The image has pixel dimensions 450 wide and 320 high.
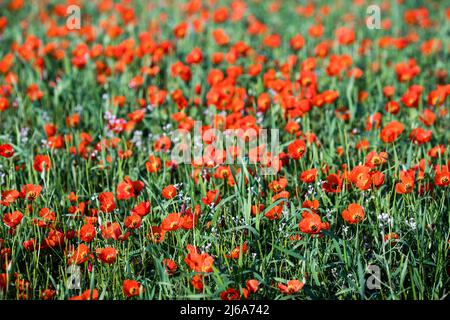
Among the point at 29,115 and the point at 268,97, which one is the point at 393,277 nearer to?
the point at 268,97

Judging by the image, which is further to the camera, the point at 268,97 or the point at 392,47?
the point at 392,47

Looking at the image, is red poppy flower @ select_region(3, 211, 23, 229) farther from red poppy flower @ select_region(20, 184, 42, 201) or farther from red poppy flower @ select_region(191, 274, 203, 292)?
red poppy flower @ select_region(191, 274, 203, 292)

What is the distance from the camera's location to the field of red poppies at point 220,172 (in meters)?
2.44

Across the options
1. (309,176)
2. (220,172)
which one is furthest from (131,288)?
(309,176)

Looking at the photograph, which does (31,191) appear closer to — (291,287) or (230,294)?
(230,294)

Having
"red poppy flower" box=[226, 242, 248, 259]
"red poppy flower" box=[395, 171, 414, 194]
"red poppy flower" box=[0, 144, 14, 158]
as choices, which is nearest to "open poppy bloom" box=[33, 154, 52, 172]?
"red poppy flower" box=[0, 144, 14, 158]

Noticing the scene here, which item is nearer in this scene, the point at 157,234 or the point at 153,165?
the point at 157,234

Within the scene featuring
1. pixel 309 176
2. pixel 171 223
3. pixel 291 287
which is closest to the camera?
pixel 291 287

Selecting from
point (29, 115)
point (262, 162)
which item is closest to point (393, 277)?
point (262, 162)

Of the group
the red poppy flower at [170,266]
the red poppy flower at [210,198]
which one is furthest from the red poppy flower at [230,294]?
the red poppy flower at [210,198]

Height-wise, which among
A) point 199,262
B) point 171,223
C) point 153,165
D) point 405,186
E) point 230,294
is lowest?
point 230,294

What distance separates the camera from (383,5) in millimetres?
6156

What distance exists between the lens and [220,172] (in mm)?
2928
